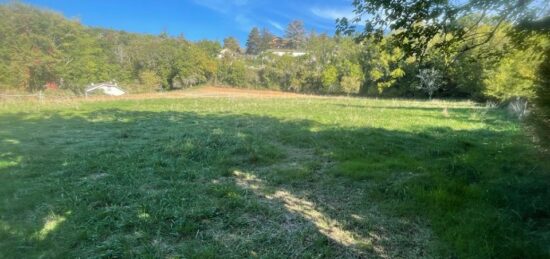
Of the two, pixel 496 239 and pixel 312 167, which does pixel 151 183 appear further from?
pixel 496 239

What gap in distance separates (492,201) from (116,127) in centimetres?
1261

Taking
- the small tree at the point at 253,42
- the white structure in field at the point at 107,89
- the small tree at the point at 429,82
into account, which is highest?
the small tree at the point at 253,42

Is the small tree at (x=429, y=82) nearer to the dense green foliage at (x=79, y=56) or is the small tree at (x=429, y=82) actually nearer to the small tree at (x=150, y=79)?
→ the dense green foliage at (x=79, y=56)

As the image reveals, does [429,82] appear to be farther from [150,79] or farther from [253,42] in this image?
[253,42]

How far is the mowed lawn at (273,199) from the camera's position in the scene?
411 cm

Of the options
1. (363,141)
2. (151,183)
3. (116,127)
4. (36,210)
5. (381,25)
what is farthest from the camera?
(116,127)

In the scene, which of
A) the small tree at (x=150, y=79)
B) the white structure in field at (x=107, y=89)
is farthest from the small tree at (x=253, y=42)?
the white structure in field at (x=107, y=89)

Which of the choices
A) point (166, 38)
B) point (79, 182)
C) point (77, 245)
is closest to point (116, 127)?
point (79, 182)

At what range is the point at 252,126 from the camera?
1368cm

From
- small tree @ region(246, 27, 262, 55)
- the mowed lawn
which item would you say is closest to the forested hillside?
the mowed lawn

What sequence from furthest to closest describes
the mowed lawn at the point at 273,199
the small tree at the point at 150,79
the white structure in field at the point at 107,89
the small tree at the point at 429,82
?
the small tree at the point at 150,79 < the white structure in field at the point at 107,89 < the small tree at the point at 429,82 < the mowed lawn at the point at 273,199

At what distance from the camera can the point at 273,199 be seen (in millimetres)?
5641

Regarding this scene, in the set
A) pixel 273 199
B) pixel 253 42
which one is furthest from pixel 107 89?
pixel 253 42

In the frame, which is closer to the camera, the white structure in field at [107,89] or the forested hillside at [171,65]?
the forested hillside at [171,65]
